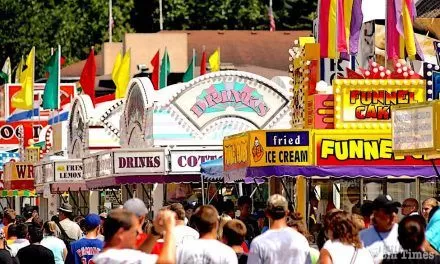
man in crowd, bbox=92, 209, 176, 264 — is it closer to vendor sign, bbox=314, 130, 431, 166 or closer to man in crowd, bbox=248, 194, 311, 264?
man in crowd, bbox=248, 194, 311, 264

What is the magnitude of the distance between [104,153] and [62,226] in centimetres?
976

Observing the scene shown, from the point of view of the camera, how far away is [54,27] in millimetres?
78500

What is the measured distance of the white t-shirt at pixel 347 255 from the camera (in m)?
12.7

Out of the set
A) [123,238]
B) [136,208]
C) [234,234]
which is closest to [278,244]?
[234,234]

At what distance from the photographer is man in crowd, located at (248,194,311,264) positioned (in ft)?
43.4

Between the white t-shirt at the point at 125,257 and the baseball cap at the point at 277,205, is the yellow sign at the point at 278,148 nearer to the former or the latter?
the baseball cap at the point at 277,205

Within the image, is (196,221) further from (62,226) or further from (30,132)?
(30,132)

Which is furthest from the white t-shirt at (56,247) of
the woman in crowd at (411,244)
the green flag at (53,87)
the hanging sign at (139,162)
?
the green flag at (53,87)

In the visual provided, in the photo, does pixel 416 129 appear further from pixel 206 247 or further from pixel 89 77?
pixel 89 77

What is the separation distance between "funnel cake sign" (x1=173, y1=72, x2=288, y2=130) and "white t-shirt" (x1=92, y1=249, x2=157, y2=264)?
2101 centimetres

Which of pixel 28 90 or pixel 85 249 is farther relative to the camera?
pixel 28 90

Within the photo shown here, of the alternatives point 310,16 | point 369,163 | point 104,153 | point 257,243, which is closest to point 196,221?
point 257,243

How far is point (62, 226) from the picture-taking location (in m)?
22.4

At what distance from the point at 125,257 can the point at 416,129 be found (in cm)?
1004
